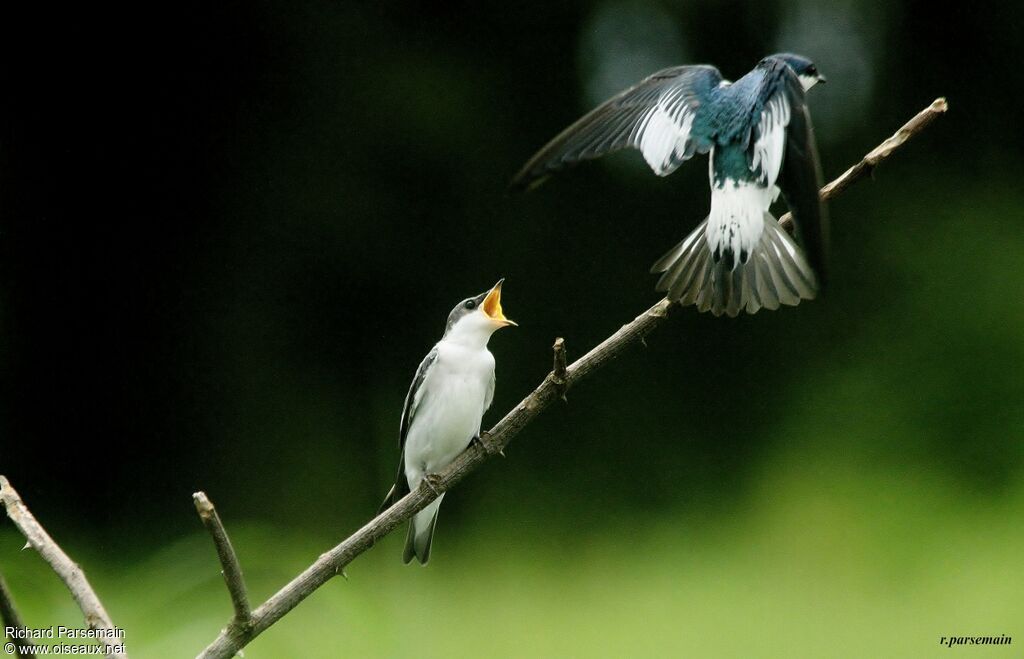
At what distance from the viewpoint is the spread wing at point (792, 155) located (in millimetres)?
1021

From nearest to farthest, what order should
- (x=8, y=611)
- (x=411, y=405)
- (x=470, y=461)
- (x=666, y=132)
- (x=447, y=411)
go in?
(x=8, y=611), (x=470, y=461), (x=666, y=132), (x=447, y=411), (x=411, y=405)

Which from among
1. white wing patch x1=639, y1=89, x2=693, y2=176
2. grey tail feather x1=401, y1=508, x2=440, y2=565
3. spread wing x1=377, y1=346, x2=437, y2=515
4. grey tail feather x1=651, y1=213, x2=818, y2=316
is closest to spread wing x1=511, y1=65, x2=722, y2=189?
white wing patch x1=639, y1=89, x2=693, y2=176

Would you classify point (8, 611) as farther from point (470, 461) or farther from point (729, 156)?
point (729, 156)

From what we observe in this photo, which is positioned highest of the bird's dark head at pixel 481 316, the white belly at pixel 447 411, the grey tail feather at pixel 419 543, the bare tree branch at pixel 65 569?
the bare tree branch at pixel 65 569

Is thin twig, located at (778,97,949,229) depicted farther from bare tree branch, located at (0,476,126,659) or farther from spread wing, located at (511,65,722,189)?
bare tree branch, located at (0,476,126,659)

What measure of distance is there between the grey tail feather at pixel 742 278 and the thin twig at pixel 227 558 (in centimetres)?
56

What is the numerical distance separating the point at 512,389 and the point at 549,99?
759 millimetres

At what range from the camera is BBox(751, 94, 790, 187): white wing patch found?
1.16 m

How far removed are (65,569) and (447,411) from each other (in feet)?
2.60

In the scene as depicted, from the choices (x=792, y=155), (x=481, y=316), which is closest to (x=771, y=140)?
(x=792, y=155)

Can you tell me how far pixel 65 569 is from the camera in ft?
3.11

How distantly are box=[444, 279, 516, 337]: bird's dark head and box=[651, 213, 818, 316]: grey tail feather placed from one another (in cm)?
42

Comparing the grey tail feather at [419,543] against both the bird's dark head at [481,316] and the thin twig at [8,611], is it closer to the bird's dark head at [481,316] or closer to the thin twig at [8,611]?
the bird's dark head at [481,316]

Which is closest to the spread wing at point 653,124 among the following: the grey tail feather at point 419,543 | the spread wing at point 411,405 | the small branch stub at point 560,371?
the small branch stub at point 560,371
